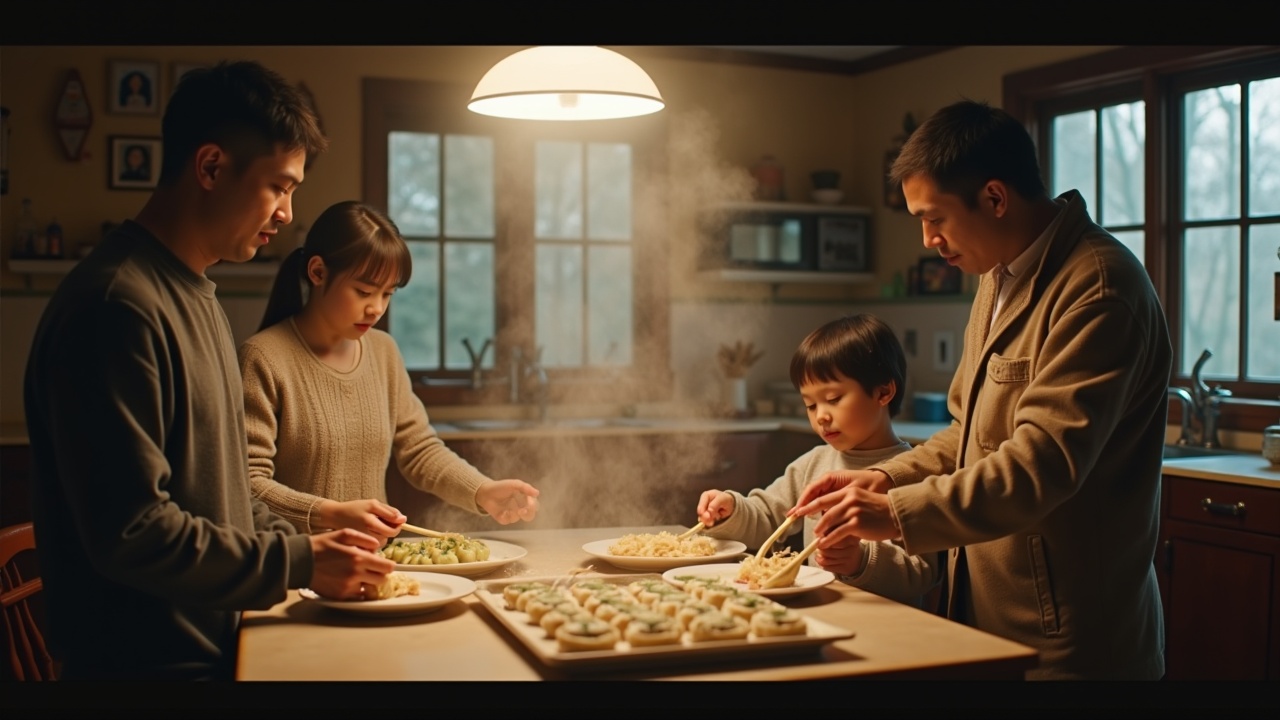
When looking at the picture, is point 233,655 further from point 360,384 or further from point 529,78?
point 529,78

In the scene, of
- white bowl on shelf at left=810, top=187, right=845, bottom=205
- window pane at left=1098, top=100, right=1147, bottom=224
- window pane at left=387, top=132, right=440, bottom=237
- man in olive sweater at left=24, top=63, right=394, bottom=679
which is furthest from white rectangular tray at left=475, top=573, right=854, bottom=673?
white bowl on shelf at left=810, top=187, right=845, bottom=205

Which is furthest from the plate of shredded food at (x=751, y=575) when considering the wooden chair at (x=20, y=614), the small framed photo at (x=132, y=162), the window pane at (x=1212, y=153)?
the small framed photo at (x=132, y=162)

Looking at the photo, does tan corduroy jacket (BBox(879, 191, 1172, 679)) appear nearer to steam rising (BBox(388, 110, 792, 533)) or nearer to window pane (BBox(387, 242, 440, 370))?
steam rising (BBox(388, 110, 792, 533))

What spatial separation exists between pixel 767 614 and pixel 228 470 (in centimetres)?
77

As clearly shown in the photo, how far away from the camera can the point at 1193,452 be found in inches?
149

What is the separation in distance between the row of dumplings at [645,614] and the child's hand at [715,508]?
484mm

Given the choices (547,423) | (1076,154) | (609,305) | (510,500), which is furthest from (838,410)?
(609,305)

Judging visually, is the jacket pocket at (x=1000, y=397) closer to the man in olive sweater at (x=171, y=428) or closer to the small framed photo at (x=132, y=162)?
the man in olive sweater at (x=171, y=428)

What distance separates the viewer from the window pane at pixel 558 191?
514cm

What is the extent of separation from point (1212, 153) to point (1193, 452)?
1.08 meters

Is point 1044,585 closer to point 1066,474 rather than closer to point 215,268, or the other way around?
point 1066,474

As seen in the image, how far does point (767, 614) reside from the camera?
4.90ft

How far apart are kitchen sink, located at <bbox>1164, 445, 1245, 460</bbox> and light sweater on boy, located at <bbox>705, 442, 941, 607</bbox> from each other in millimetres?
1849

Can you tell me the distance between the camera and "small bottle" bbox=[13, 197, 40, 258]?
4.36 meters
